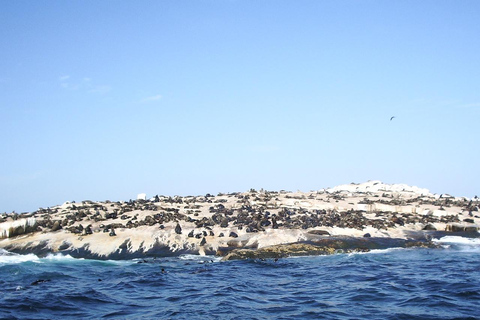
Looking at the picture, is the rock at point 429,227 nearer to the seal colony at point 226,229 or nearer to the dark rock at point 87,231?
the seal colony at point 226,229

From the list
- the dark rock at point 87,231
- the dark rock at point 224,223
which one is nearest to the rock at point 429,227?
the dark rock at point 224,223

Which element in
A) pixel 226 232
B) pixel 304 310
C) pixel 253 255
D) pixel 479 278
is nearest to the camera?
pixel 304 310

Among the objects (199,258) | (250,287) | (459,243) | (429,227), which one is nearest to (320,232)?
(199,258)

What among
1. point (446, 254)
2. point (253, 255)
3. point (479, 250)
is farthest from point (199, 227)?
point (479, 250)

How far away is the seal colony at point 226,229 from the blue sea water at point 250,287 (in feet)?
6.64

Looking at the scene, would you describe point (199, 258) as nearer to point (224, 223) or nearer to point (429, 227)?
point (224, 223)

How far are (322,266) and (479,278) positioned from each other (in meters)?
8.33

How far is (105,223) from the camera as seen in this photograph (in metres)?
37.3

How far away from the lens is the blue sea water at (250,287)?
51.2 ft

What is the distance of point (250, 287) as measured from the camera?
65.1ft

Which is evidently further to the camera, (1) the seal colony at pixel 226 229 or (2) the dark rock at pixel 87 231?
(2) the dark rock at pixel 87 231

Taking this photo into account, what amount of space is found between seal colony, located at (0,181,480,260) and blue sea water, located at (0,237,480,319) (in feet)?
6.64

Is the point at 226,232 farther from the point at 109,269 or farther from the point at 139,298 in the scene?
the point at 139,298

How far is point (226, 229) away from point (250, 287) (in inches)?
582
